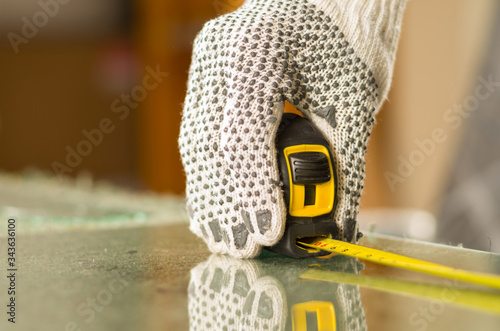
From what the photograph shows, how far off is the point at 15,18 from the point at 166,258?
203 inches

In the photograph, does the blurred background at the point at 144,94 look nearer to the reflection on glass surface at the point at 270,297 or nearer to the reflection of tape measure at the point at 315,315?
the reflection on glass surface at the point at 270,297

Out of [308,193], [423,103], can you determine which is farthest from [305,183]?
[423,103]

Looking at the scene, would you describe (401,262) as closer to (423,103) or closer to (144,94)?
(423,103)

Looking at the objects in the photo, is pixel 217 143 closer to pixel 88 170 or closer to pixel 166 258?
pixel 166 258

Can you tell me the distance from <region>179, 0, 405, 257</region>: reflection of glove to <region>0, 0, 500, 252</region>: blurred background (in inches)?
75.0

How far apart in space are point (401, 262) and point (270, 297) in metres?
0.20

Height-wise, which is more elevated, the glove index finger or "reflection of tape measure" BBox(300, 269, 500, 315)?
the glove index finger

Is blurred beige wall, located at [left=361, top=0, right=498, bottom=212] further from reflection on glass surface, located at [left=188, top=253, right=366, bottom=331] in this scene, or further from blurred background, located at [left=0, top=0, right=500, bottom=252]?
reflection on glass surface, located at [left=188, top=253, right=366, bottom=331]

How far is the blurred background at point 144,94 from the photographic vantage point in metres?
3.09

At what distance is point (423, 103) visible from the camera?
10.6 ft

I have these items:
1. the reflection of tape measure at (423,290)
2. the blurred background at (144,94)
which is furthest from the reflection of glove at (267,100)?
the blurred background at (144,94)

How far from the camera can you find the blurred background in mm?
3090

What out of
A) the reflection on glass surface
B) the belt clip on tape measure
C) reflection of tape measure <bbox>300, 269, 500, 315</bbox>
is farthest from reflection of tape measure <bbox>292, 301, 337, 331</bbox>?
the belt clip on tape measure

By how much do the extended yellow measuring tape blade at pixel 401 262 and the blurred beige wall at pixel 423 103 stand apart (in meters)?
1.96
